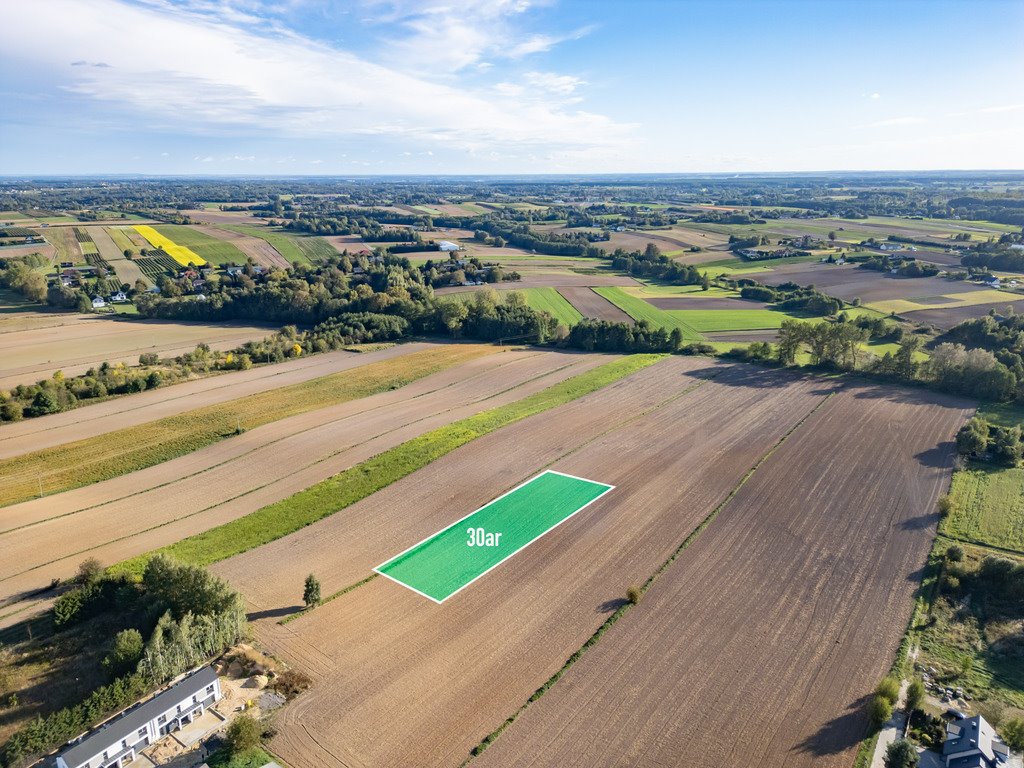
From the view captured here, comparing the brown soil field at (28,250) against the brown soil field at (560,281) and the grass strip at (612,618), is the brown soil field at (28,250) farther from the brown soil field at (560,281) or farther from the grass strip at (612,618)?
the grass strip at (612,618)

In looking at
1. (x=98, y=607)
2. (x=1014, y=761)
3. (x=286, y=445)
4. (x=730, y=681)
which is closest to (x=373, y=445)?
(x=286, y=445)

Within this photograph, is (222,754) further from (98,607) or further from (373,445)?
(373,445)

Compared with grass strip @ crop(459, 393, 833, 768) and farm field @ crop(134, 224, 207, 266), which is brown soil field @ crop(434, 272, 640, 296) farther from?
grass strip @ crop(459, 393, 833, 768)

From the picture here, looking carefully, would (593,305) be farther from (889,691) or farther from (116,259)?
(116,259)

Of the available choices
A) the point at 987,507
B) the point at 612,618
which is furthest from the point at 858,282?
the point at 612,618

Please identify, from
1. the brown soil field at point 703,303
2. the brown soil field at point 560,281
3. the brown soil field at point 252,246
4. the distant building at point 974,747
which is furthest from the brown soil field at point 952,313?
the brown soil field at point 252,246

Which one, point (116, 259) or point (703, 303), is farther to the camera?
point (116, 259)
